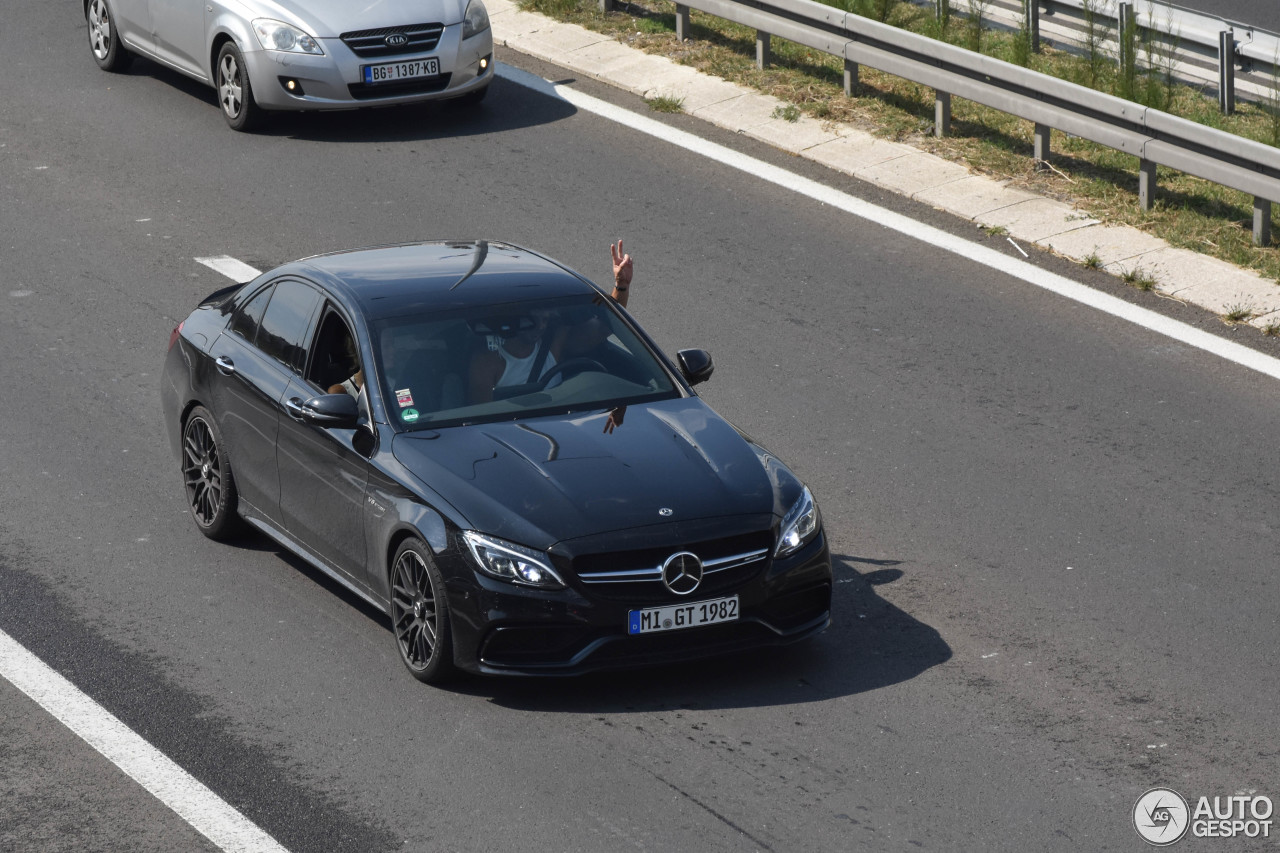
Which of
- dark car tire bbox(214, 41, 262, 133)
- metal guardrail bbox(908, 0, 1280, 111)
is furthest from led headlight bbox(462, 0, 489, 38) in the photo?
metal guardrail bbox(908, 0, 1280, 111)

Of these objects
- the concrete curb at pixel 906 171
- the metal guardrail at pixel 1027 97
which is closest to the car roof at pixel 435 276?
the concrete curb at pixel 906 171

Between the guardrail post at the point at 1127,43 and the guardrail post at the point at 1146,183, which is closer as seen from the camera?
the guardrail post at the point at 1146,183

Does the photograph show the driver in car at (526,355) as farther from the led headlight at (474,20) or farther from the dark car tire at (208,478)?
the led headlight at (474,20)

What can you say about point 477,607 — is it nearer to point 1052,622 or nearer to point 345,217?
point 1052,622

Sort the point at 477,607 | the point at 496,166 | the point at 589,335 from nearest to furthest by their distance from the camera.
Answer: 1. the point at 477,607
2. the point at 589,335
3. the point at 496,166

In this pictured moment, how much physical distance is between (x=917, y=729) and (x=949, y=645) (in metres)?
0.84

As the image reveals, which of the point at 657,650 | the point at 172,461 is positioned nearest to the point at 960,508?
the point at 657,650

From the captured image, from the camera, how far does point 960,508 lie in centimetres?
977

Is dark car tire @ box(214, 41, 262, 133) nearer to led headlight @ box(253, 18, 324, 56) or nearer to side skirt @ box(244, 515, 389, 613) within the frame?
led headlight @ box(253, 18, 324, 56)

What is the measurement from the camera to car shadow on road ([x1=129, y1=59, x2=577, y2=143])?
16.2 m

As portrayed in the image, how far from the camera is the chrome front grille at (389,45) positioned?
15.9 metres

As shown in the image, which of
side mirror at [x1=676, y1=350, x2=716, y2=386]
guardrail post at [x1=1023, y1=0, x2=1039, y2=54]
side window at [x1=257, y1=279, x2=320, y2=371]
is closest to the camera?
side mirror at [x1=676, y1=350, x2=716, y2=386]

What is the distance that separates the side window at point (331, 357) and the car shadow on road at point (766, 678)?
1.73m

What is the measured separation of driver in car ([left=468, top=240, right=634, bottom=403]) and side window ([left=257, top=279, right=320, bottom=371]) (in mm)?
968
